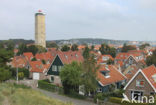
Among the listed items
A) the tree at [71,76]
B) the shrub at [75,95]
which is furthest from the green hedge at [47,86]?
the shrub at [75,95]

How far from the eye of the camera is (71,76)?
28562 mm

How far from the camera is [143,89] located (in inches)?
1002

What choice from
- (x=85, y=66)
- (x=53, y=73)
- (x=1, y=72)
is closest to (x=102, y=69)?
(x=85, y=66)

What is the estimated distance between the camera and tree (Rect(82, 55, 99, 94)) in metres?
26.5

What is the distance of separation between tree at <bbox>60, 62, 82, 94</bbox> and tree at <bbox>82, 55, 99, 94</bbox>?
117 centimetres

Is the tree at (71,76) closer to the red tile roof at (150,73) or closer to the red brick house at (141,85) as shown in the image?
the red brick house at (141,85)

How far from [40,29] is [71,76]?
13217 cm

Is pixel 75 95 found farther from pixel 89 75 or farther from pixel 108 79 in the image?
pixel 108 79

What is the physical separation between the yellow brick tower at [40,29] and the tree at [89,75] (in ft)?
420

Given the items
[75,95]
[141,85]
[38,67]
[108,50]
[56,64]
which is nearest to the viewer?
[141,85]

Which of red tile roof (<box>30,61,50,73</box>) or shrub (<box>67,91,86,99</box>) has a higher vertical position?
red tile roof (<box>30,61,50,73</box>)

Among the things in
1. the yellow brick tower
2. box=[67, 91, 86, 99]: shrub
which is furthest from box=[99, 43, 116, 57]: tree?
box=[67, 91, 86, 99]: shrub

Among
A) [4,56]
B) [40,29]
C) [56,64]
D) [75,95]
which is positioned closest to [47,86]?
[56,64]

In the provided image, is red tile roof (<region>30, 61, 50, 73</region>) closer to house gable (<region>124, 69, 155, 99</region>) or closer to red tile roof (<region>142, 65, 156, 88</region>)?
house gable (<region>124, 69, 155, 99</region>)
